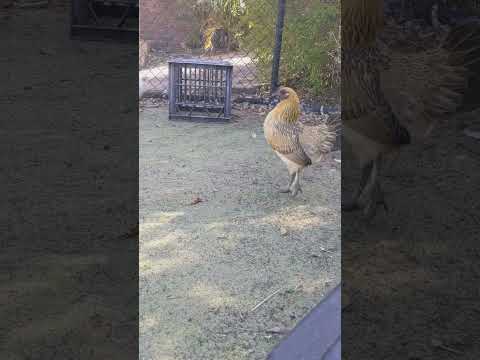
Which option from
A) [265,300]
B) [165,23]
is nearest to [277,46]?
[165,23]

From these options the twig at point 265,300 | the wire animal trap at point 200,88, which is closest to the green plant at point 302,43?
the wire animal trap at point 200,88

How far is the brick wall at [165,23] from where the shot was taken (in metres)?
1.49

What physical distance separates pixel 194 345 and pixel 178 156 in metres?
0.50

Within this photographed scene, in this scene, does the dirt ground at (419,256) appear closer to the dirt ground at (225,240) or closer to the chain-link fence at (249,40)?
A: the dirt ground at (225,240)

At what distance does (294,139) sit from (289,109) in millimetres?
93

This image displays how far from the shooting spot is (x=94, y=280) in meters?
1.25

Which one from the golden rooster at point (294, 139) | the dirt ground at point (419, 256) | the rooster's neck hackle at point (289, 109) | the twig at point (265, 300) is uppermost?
the rooster's neck hackle at point (289, 109)

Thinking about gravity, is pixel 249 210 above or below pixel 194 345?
above

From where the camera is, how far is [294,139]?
4.82ft

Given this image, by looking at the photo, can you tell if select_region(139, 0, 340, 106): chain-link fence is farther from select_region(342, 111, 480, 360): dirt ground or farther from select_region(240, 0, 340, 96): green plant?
select_region(342, 111, 480, 360): dirt ground

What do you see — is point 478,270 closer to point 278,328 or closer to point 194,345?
point 278,328

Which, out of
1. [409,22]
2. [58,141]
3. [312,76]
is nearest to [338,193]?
[312,76]

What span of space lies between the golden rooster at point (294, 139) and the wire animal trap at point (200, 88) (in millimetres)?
139

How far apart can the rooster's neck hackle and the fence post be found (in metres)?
0.07
